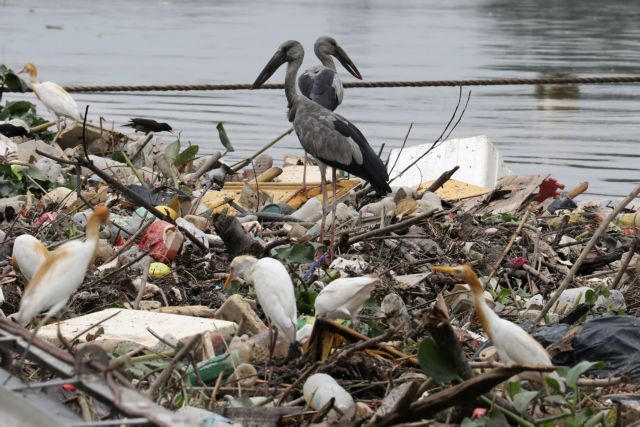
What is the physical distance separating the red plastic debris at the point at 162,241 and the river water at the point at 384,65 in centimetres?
442

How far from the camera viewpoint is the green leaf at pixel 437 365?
3.15 m

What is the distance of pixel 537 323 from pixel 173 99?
10.4m

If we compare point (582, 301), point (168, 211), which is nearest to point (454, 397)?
point (582, 301)

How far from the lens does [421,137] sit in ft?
37.3

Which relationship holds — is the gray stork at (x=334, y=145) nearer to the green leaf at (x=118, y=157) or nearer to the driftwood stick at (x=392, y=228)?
the driftwood stick at (x=392, y=228)


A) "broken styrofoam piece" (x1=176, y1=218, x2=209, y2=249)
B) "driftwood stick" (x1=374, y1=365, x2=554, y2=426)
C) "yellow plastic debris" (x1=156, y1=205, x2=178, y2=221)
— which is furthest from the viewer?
"yellow plastic debris" (x1=156, y1=205, x2=178, y2=221)

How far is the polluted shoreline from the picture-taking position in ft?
10.3

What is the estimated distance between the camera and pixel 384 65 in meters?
17.6

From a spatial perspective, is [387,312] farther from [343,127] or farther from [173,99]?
[173,99]

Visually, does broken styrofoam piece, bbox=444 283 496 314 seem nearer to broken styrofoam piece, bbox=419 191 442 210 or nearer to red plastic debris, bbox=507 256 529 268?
red plastic debris, bbox=507 256 529 268

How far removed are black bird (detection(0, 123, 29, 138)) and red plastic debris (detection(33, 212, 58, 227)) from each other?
2.47 m

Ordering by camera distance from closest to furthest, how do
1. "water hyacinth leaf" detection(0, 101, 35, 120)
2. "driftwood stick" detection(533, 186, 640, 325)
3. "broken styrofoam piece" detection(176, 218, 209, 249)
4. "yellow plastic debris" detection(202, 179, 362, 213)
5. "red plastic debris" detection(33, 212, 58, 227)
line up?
1. "driftwood stick" detection(533, 186, 640, 325)
2. "broken styrofoam piece" detection(176, 218, 209, 249)
3. "red plastic debris" detection(33, 212, 58, 227)
4. "yellow plastic debris" detection(202, 179, 362, 213)
5. "water hyacinth leaf" detection(0, 101, 35, 120)

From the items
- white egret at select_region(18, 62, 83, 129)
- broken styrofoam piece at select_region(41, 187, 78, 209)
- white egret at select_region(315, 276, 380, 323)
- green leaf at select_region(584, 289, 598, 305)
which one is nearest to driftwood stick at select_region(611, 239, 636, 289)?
green leaf at select_region(584, 289, 598, 305)

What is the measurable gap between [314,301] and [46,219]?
1784 mm
